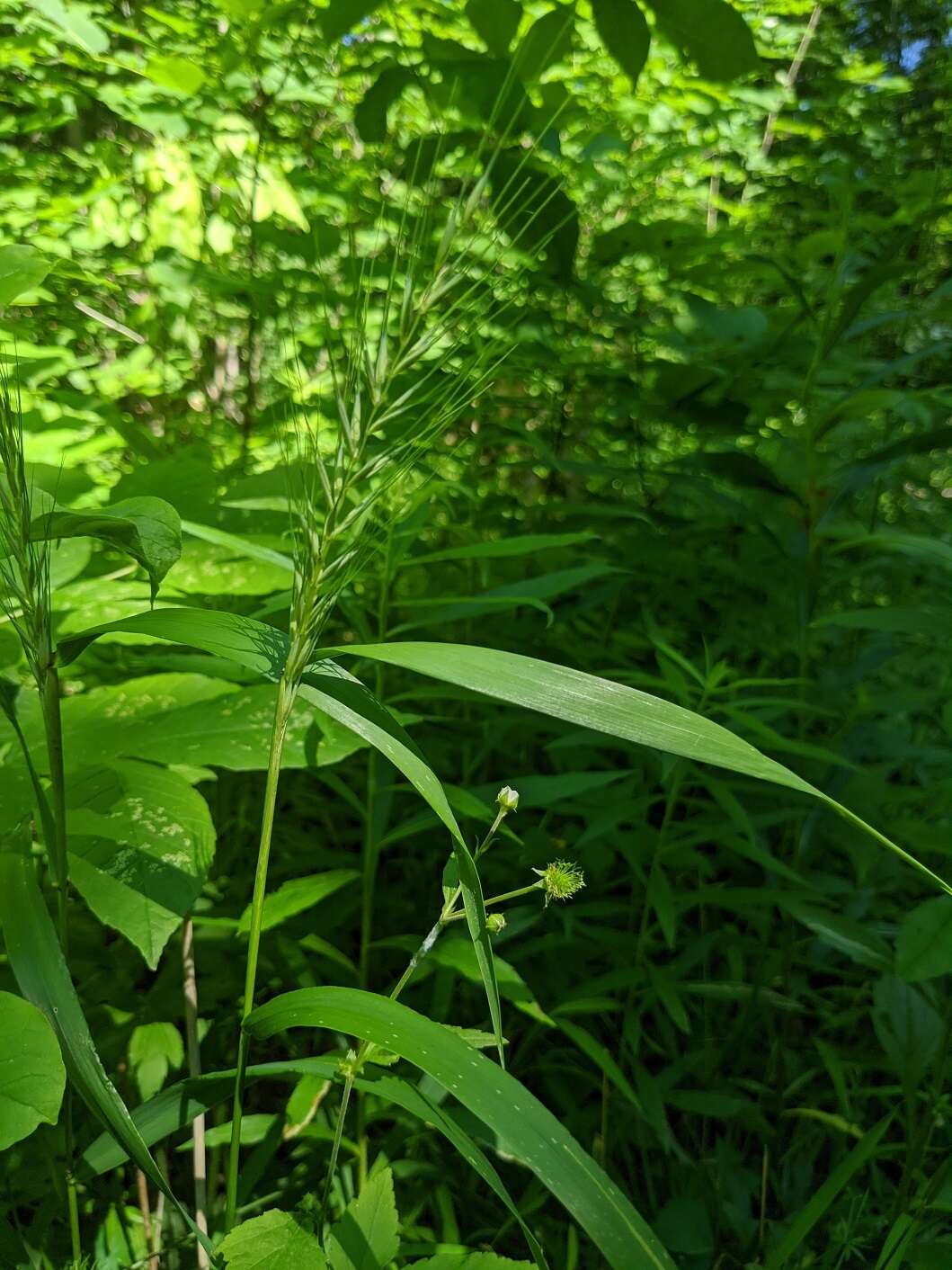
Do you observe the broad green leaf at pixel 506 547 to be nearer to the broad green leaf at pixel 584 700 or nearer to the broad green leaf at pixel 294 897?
the broad green leaf at pixel 294 897

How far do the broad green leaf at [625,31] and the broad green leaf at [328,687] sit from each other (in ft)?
2.93

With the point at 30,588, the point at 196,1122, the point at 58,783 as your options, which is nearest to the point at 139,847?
the point at 58,783

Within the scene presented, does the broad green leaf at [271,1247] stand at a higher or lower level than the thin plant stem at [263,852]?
lower

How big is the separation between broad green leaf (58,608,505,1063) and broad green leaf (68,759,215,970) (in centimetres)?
22

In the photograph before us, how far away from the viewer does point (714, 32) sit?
3.47 ft

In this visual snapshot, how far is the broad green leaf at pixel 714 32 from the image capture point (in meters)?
1.04

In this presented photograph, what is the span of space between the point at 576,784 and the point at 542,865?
0.21m

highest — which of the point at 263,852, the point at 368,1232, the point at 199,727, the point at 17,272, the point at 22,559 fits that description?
the point at 17,272

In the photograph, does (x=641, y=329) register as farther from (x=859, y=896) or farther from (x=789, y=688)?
(x=859, y=896)

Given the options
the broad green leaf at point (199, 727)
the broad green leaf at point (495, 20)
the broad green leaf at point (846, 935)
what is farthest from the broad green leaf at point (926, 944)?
the broad green leaf at point (495, 20)

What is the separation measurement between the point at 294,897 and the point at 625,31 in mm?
1059

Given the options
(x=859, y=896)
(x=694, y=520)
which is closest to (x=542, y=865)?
(x=859, y=896)

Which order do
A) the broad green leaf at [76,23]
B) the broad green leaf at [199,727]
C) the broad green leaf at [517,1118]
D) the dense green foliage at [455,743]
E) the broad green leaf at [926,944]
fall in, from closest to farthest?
1. the broad green leaf at [517,1118]
2. the dense green foliage at [455,743]
3. the broad green leaf at [199,727]
4. the broad green leaf at [926,944]
5. the broad green leaf at [76,23]

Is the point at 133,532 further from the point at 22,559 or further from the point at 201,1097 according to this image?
the point at 201,1097
